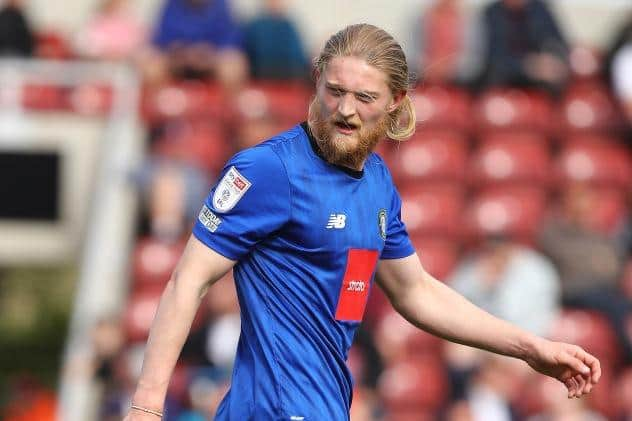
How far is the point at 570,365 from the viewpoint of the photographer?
12.9 feet

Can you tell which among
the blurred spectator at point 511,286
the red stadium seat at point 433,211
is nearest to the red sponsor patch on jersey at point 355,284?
the blurred spectator at point 511,286

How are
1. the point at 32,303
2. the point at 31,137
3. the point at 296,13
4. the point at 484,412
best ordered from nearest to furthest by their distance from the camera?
the point at 484,412 < the point at 31,137 < the point at 296,13 < the point at 32,303

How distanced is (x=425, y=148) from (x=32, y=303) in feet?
34.5

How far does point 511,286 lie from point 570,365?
18.1 ft

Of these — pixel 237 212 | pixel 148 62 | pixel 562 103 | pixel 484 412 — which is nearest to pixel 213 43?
pixel 148 62

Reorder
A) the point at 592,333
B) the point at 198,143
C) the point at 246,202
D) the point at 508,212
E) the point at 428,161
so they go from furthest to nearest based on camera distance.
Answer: the point at 428,161 < the point at 198,143 < the point at 508,212 < the point at 592,333 < the point at 246,202

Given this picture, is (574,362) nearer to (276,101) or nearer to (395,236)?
(395,236)

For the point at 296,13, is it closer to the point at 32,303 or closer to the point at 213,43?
the point at 213,43

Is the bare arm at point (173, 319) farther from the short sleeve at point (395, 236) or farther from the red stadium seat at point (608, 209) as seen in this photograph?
the red stadium seat at point (608, 209)

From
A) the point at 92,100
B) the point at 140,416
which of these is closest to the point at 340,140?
the point at 140,416

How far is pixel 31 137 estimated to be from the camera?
1235 centimetres

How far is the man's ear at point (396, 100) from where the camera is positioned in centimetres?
377

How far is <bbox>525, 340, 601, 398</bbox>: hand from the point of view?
393 cm

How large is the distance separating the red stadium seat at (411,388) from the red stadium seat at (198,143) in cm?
254
